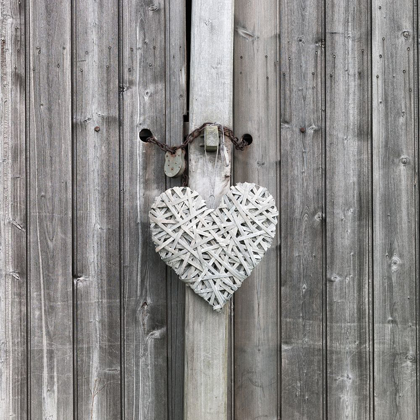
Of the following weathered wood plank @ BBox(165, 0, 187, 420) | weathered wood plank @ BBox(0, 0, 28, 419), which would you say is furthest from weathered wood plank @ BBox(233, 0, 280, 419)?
weathered wood plank @ BBox(0, 0, 28, 419)

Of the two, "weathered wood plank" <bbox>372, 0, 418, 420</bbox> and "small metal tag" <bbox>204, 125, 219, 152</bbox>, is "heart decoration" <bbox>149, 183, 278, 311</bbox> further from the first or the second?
"weathered wood plank" <bbox>372, 0, 418, 420</bbox>

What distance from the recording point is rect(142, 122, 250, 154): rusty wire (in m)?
1.15

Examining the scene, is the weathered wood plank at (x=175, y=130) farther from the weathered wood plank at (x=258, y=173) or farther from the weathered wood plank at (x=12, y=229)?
the weathered wood plank at (x=12, y=229)

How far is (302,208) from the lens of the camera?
50.0 inches

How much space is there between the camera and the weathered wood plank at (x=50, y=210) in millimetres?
1251

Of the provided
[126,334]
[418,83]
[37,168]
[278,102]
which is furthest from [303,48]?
[126,334]

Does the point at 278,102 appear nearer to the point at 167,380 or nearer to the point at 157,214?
the point at 157,214

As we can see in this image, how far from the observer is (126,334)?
1255mm

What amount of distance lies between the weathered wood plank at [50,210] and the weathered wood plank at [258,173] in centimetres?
45

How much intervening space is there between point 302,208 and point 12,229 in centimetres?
77

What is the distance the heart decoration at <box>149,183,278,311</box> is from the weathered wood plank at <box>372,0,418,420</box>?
1.21 feet

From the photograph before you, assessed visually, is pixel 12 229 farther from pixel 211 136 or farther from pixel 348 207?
pixel 348 207

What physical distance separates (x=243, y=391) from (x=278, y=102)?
2.54ft

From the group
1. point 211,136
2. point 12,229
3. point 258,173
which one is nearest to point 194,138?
point 211,136
